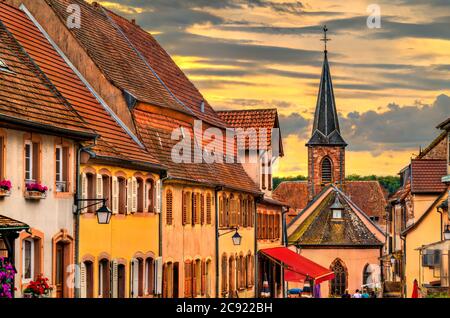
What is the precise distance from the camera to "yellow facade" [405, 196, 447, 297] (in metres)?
52.8

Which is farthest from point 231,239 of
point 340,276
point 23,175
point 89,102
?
point 340,276

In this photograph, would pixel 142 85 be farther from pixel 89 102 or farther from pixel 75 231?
pixel 75 231

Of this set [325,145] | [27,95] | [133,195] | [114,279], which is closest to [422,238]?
[133,195]

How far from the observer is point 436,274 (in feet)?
166

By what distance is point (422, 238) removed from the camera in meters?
54.6

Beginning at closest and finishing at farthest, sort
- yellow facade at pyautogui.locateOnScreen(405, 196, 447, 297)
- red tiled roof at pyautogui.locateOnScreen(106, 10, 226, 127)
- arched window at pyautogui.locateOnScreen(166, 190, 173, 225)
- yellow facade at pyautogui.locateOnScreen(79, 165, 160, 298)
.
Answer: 1. yellow facade at pyautogui.locateOnScreen(79, 165, 160, 298)
2. arched window at pyautogui.locateOnScreen(166, 190, 173, 225)
3. red tiled roof at pyautogui.locateOnScreen(106, 10, 226, 127)
4. yellow facade at pyautogui.locateOnScreen(405, 196, 447, 297)

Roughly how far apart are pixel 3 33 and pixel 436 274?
28625 millimetres

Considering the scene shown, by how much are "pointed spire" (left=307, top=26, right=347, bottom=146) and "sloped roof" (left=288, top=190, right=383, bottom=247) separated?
97.6 feet

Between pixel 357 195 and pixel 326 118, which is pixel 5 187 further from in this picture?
pixel 357 195

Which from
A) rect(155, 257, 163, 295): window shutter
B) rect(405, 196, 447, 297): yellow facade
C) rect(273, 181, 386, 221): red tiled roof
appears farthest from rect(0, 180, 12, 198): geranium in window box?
rect(273, 181, 386, 221): red tiled roof

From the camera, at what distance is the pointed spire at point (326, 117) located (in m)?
121

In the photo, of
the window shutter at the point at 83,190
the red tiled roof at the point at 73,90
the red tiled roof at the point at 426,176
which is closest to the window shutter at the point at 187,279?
the red tiled roof at the point at 73,90

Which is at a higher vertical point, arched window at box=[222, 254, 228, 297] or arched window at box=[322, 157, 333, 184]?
arched window at box=[322, 157, 333, 184]

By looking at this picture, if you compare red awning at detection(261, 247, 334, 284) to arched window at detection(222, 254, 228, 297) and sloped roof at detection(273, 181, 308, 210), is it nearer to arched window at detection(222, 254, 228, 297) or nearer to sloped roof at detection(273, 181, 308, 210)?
arched window at detection(222, 254, 228, 297)
